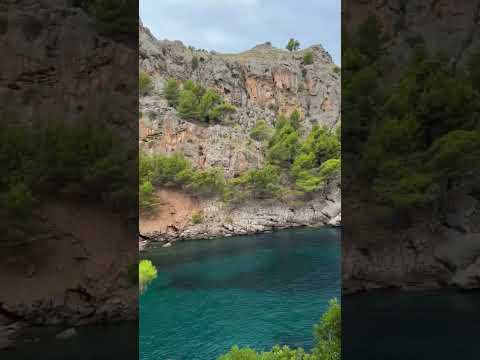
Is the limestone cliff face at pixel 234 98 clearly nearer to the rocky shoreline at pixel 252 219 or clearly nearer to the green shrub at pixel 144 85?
the green shrub at pixel 144 85

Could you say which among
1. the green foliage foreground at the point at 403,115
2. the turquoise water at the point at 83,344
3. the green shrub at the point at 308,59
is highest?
the green shrub at the point at 308,59

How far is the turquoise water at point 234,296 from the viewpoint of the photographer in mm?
7215

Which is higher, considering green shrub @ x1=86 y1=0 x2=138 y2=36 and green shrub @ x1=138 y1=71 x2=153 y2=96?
green shrub @ x1=138 y1=71 x2=153 y2=96

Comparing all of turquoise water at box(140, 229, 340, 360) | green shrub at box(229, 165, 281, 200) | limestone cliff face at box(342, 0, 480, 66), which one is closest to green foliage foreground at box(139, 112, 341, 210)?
green shrub at box(229, 165, 281, 200)

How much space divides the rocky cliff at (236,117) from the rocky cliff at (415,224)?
47.5ft

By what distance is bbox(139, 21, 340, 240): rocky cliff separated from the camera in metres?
17.9

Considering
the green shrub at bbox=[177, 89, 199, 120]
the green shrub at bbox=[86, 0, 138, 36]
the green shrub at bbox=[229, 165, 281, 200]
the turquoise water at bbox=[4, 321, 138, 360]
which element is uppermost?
the green shrub at bbox=[177, 89, 199, 120]

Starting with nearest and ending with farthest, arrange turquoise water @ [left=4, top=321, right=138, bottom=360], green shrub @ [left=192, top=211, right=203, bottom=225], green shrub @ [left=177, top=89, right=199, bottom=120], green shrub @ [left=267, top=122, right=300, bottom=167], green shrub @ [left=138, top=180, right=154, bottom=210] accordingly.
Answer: turquoise water @ [left=4, top=321, right=138, bottom=360] → green shrub @ [left=138, top=180, right=154, bottom=210] → green shrub @ [left=192, top=211, right=203, bottom=225] → green shrub @ [left=267, top=122, right=300, bottom=167] → green shrub @ [left=177, top=89, right=199, bottom=120]

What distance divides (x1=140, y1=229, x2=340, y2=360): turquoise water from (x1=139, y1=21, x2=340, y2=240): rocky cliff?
8.76ft

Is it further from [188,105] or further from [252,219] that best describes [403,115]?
[188,105]

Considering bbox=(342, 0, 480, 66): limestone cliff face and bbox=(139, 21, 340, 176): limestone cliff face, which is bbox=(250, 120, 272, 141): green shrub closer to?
bbox=(139, 21, 340, 176): limestone cliff face

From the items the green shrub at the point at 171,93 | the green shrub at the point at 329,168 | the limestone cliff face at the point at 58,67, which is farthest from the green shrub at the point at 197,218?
the limestone cliff face at the point at 58,67

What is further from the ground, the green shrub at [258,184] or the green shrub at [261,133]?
the green shrub at [261,133]

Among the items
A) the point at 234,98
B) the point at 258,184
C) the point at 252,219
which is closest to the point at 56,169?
the point at 252,219
